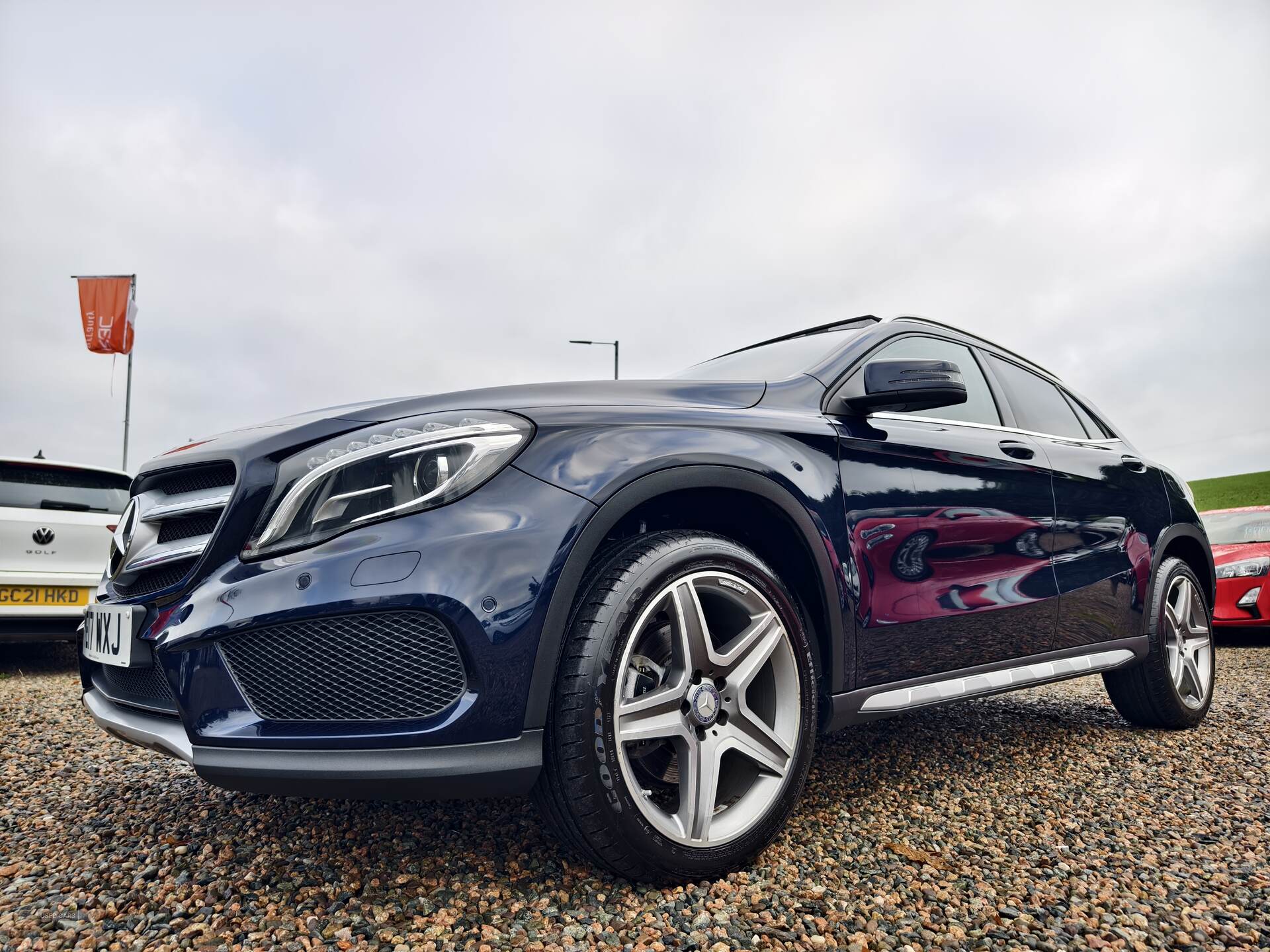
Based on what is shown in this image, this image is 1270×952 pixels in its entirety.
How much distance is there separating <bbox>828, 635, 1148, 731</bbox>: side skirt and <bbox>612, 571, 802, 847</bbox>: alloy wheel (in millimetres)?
293

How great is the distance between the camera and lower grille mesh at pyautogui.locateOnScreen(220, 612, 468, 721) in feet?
5.51

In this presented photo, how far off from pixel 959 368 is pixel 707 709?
1737mm

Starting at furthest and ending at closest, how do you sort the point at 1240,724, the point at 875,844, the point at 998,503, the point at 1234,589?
the point at 1234,589, the point at 1240,724, the point at 998,503, the point at 875,844

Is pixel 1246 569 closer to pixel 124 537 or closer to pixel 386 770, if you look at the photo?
pixel 386 770

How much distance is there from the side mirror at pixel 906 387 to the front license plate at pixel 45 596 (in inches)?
194

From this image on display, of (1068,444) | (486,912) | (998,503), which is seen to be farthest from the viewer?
(1068,444)

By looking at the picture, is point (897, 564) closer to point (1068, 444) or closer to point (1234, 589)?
point (1068, 444)

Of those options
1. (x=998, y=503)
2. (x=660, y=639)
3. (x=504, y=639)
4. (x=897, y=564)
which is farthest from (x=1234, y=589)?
(x=504, y=639)

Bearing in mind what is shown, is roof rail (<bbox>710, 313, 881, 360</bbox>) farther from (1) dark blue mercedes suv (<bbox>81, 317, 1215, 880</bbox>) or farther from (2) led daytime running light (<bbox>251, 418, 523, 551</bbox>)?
(2) led daytime running light (<bbox>251, 418, 523, 551</bbox>)

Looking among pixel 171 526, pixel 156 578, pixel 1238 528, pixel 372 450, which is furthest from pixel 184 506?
pixel 1238 528

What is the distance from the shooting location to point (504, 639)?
1684 mm

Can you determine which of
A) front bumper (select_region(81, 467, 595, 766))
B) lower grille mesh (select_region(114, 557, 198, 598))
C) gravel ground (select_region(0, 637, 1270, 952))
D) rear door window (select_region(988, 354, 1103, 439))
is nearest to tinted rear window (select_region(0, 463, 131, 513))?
gravel ground (select_region(0, 637, 1270, 952))

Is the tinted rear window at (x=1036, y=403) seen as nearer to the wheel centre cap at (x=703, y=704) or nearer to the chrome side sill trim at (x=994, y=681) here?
the chrome side sill trim at (x=994, y=681)

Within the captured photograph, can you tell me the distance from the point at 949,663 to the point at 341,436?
1.96 metres
